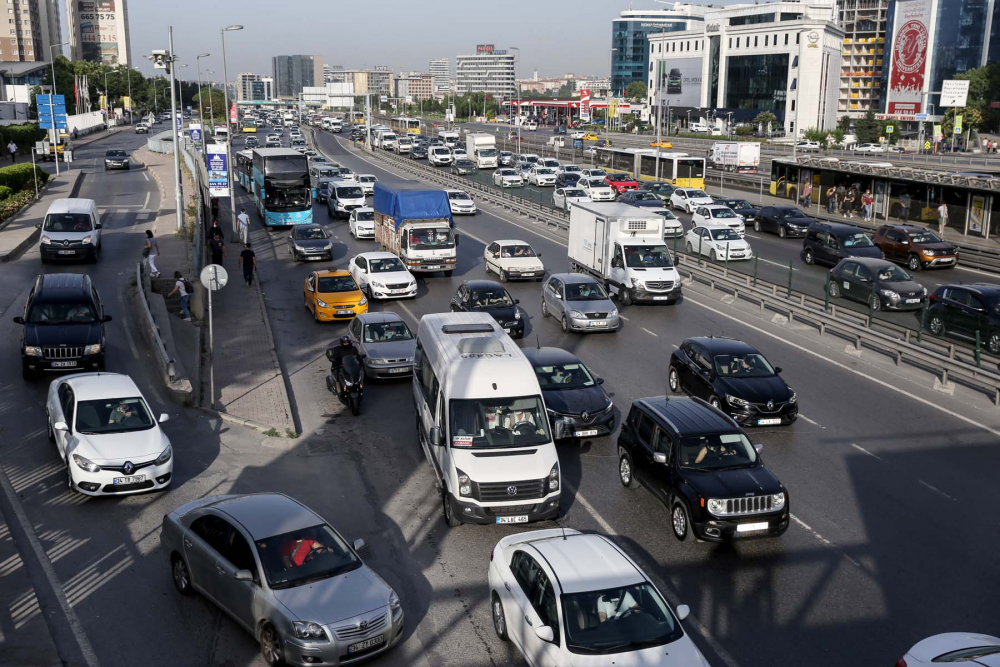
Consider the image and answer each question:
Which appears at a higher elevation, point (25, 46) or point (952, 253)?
point (25, 46)

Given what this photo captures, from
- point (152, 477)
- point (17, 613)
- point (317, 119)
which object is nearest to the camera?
point (17, 613)

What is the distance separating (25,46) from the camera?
651 ft

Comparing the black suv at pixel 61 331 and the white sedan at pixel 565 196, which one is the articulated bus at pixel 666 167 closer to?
the white sedan at pixel 565 196

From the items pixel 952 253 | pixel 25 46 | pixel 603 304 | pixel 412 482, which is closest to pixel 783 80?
pixel 952 253

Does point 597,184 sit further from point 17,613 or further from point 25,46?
point 25,46

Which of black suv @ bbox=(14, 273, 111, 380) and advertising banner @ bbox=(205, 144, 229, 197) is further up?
advertising banner @ bbox=(205, 144, 229, 197)

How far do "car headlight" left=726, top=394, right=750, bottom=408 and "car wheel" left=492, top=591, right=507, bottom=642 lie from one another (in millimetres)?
8141

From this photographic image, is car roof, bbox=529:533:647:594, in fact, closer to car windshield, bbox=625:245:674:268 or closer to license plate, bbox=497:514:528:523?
license plate, bbox=497:514:528:523

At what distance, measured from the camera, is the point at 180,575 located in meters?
11.3

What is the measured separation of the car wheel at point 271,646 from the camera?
955 centimetres

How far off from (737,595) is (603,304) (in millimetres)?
13903

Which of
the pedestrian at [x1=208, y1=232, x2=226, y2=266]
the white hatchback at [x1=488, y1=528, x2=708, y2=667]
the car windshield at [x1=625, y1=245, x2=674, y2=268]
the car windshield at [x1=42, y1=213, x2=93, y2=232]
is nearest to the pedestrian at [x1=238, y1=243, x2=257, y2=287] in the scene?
the pedestrian at [x1=208, y1=232, x2=226, y2=266]

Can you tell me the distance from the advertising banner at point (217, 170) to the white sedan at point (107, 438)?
23686 millimetres

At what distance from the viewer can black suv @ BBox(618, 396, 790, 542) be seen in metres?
12.4
